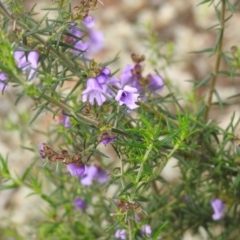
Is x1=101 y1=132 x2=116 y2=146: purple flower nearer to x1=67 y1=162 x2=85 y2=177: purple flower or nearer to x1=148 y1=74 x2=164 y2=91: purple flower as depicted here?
x1=67 y1=162 x2=85 y2=177: purple flower

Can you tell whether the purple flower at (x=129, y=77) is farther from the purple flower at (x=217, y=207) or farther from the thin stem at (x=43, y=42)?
the purple flower at (x=217, y=207)

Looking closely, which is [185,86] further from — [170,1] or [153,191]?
[153,191]

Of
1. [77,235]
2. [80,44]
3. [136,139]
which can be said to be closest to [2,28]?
[80,44]

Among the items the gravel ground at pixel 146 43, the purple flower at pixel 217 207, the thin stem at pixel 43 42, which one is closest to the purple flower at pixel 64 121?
the thin stem at pixel 43 42

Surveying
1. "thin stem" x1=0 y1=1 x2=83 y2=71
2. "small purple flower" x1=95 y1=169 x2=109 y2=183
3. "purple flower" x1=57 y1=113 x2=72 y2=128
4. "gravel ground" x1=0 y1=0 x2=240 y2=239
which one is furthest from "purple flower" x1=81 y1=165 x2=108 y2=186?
"gravel ground" x1=0 y1=0 x2=240 y2=239

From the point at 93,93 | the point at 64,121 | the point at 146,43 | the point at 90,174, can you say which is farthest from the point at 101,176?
Answer: the point at 146,43
